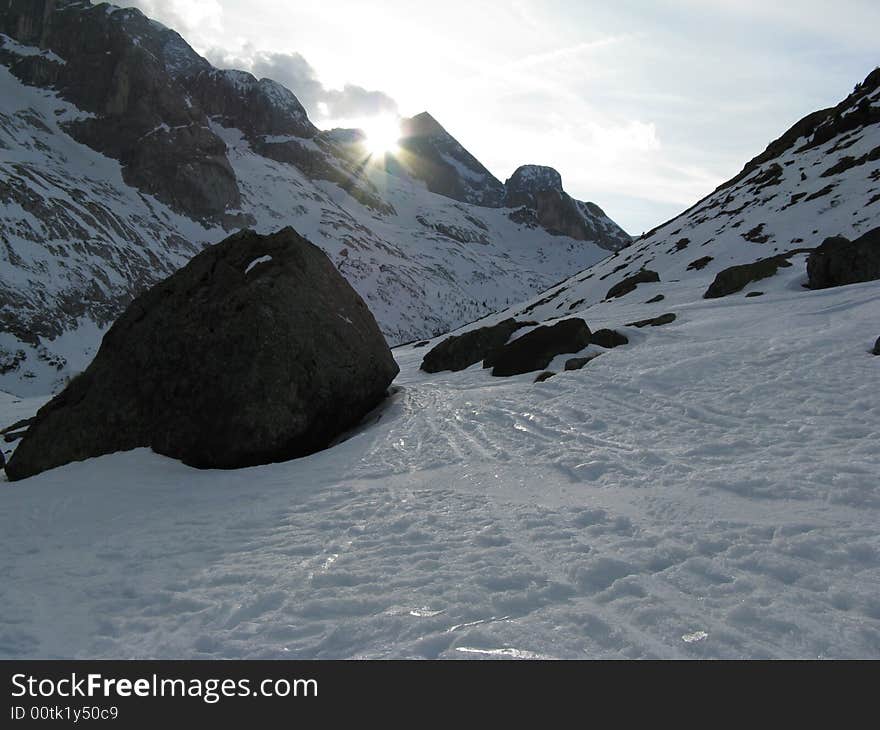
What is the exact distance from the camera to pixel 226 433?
10117 mm

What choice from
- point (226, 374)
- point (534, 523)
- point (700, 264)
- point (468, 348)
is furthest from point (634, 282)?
point (534, 523)

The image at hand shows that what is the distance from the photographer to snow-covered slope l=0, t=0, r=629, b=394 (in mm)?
58750

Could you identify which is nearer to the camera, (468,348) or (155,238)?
(468,348)

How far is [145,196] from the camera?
103m

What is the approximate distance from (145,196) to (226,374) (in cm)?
11121

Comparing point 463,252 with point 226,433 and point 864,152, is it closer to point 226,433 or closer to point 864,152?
point 864,152

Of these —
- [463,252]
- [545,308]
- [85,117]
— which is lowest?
[545,308]

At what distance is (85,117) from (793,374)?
13680cm

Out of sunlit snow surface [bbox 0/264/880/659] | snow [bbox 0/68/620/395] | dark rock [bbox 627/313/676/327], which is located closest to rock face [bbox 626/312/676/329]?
dark rock [bbox 627/313/676/327]

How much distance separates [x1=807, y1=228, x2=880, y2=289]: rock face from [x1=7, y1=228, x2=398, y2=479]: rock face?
14914mm

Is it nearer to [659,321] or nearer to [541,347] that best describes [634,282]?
[659,321]

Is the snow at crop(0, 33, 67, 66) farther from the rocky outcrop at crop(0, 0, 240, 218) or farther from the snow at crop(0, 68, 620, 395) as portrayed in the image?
the snow at crop(0, 68, 620, 395)
